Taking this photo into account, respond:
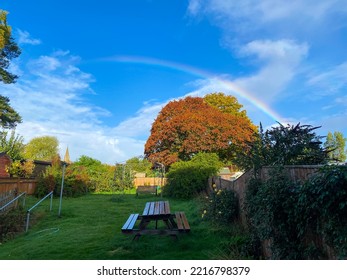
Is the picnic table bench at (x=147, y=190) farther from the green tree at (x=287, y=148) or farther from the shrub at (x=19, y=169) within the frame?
the green tree at (x=287, y=148)

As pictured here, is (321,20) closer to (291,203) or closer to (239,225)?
(239,225)

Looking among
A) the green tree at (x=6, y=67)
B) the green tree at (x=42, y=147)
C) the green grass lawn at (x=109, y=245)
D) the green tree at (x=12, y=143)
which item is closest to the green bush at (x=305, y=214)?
the green grass lawn at (x=109, y=245)

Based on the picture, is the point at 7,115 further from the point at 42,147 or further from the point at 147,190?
the point at 42,147

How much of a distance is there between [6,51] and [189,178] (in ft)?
51.2

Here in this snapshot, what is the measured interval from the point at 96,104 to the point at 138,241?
54.1 ft

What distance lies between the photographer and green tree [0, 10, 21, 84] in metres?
17.7

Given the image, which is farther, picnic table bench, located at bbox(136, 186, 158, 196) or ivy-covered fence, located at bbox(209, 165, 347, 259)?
picnic table bench, located at bbox(136, 186, 158, 196)

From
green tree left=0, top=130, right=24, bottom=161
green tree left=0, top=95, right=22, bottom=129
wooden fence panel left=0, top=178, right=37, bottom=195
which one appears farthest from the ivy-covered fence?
green tree left=0, top=130, right=24, bottom=161

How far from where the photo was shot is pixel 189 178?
14984 mm

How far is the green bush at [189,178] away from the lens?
1477cm

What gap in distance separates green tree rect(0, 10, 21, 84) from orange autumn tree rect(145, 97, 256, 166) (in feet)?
40.6

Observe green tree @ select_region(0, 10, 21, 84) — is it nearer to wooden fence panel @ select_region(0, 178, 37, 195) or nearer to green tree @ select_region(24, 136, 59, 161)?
wooden fence panel @ select_region(0, 178, 37, 195)

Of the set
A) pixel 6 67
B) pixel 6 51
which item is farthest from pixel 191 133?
pixel 6 51

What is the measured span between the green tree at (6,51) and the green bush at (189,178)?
44.3 feet
